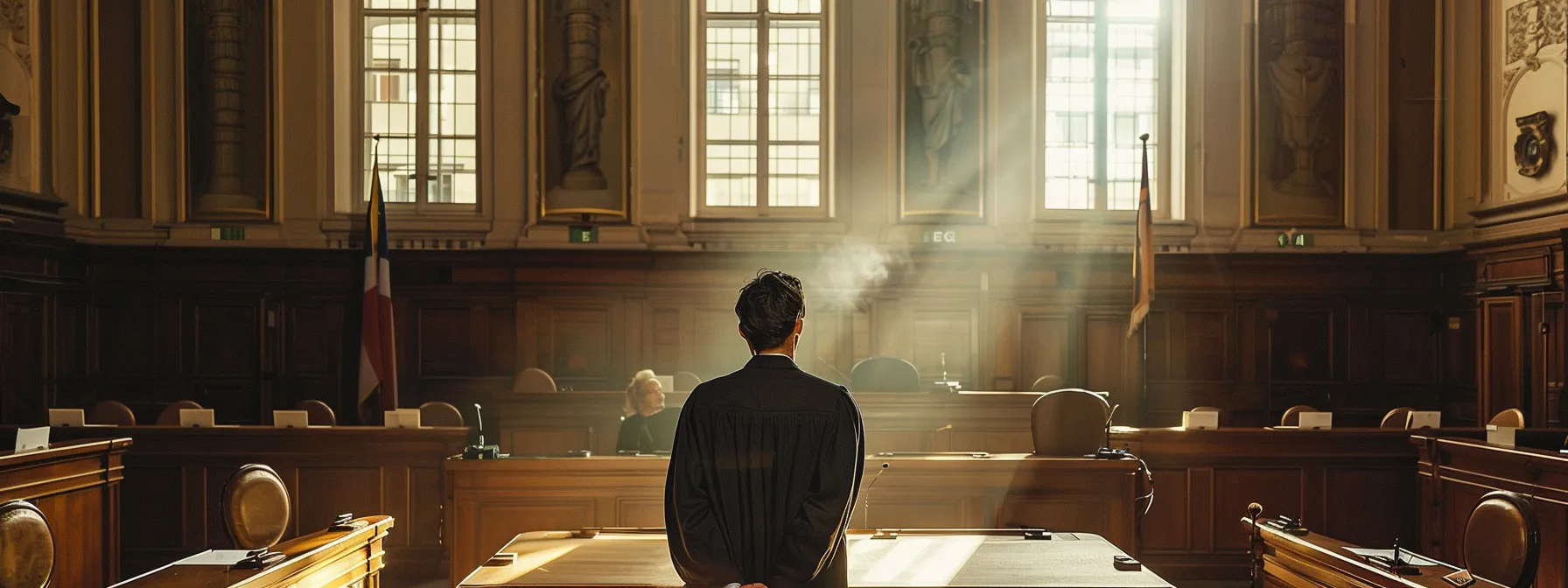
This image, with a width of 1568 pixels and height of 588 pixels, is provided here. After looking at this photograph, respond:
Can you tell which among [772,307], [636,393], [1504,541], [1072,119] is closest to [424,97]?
[636,393]

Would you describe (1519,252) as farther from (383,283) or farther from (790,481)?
(383,283)

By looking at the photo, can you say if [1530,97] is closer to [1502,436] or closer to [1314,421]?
[1314,421]

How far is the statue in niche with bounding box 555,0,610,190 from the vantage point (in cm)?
1109

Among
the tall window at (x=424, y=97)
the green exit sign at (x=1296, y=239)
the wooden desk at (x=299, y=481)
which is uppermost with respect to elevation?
the tall window at (x=424, y=97)

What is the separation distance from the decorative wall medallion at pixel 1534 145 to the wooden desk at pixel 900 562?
8.02 metres

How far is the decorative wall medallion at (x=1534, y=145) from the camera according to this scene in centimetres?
947

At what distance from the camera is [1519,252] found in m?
9.65

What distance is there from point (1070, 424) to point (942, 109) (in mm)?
5959

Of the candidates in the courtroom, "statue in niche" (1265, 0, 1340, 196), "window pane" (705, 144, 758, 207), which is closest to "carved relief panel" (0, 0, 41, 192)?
the courtroom

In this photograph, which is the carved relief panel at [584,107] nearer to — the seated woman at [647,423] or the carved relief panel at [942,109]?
the carved relief panel at [942,109]

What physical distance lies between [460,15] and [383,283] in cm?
353

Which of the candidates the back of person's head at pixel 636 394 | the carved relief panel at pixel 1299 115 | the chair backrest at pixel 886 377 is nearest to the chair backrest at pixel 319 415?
the back of person's head at pixel 636 394

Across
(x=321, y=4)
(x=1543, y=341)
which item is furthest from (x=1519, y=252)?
(x=321, y=4)

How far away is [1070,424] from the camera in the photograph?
5.85m
